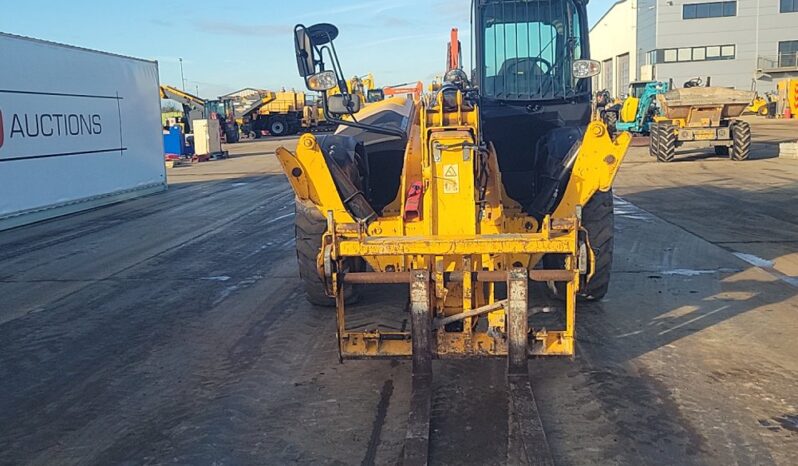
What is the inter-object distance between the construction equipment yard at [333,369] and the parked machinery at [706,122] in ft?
36.8

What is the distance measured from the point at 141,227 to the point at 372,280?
29.3ft

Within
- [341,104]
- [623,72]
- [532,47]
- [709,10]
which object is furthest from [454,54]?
[623,72]

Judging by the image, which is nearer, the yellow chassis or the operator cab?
Result: the yellow chassis

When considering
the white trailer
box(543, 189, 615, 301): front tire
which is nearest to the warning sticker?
box(543, 189, 615, 301): front tire

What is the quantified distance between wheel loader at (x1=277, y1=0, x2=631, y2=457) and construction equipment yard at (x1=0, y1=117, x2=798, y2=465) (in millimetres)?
306

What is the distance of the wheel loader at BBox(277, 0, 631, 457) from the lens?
4.55 m

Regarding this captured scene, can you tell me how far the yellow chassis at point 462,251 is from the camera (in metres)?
4.49

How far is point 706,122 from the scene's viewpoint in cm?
2070

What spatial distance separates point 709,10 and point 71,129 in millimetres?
54212

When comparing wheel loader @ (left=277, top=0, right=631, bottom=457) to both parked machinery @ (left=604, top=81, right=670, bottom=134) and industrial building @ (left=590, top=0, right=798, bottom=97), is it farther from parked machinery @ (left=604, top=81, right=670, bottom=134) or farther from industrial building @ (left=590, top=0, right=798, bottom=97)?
industrial building @ (left=590, top=0, right=798, bottom=97)

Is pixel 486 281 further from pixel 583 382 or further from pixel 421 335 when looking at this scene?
pixel 583 382

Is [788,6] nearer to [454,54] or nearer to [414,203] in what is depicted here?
[454,54]

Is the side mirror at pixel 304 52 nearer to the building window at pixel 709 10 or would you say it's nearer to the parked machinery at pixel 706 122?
the parked machinery at pixel 706 122

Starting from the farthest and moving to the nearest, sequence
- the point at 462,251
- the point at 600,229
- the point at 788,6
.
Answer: the point at 788,6 → the point at 600,229 → the point at 462,251
